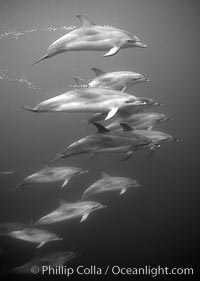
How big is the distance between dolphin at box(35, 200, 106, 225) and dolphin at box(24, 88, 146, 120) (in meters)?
5.17

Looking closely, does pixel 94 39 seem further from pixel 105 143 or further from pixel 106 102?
pixel 105 143

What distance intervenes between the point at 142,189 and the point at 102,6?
10926 mm

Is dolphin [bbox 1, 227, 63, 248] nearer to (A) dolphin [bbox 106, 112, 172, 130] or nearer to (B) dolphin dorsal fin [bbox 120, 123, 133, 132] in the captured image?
(A) dolphin [bbox 106, 112, 172, 130]

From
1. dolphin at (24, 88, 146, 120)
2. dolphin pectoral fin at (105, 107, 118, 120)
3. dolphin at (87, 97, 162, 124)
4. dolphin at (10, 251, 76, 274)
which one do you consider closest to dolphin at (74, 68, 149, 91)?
dolphin at (87, 97, 162, 124)

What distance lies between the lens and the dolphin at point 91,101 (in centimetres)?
555

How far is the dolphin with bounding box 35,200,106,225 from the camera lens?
10.2 meters

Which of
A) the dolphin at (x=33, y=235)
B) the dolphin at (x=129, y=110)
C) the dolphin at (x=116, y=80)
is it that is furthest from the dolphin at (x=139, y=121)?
the dolphin at (x=33, y=235)

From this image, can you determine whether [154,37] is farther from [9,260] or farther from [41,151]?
[9,260]

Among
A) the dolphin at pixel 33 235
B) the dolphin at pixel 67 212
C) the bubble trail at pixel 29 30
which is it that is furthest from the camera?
the bubble trail at pixel 29 30

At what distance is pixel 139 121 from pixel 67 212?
3.97 metres

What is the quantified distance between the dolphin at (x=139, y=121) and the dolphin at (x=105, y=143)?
0.67m

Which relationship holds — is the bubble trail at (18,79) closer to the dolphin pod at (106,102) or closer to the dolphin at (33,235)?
the dolphin at (33,235)

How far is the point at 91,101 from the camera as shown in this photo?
573 centimetres

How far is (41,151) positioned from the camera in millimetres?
22016
